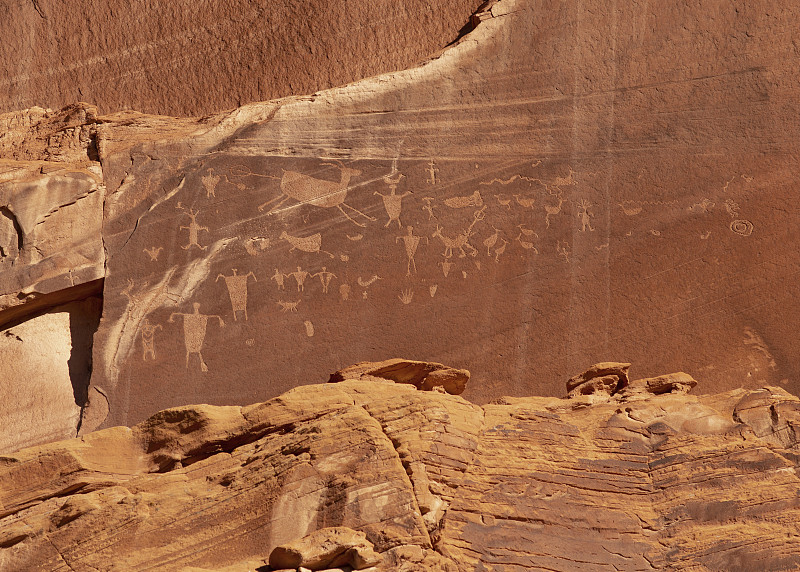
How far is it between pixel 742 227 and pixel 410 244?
2379mm

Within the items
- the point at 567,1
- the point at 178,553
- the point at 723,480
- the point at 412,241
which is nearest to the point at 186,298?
the point at 412,241

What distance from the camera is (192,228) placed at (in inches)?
386

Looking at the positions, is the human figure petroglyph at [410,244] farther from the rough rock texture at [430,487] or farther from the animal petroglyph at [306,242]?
the rough rock texture at [430,487]

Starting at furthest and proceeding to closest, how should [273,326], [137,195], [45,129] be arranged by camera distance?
[45,129] → [137,195] → [273,326]

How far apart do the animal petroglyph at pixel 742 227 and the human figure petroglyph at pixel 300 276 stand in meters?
3.10

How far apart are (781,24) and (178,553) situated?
5839 millimetres

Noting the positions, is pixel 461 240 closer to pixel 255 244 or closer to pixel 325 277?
pixel 325 277

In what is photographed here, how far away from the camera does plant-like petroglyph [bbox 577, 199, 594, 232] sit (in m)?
9.25

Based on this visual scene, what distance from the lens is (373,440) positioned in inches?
271

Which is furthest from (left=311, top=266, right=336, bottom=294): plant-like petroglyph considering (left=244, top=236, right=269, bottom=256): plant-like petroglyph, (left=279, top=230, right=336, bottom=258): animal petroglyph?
(left=244, top=236, right=269, bottom=256): plant-like petroglyph

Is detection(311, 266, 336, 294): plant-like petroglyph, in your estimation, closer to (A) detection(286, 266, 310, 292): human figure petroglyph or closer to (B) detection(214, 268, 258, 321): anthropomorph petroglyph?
(A) detection(286, 266, 310, 292): human figure petroglyph

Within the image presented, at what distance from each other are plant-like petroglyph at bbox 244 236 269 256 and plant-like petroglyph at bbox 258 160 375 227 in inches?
9.0

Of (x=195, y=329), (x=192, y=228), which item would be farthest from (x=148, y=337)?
(x=192, y=228)

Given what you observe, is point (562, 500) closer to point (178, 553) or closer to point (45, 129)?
point (178, 553)
